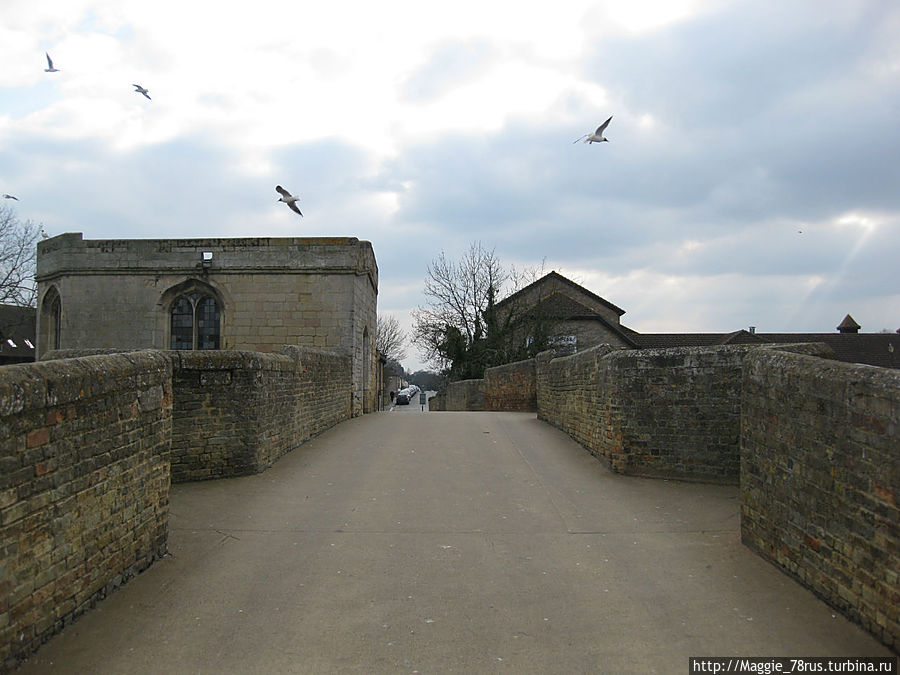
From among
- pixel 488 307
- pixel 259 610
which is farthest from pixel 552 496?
pixel 488 307

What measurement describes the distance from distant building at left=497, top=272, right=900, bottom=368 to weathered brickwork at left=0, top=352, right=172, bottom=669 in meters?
31.0

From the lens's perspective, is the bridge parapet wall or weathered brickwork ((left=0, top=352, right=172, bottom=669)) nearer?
weathered brickwork ((left=0, top=352, right=172, bottom=669))

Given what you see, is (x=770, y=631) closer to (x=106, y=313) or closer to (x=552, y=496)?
(x=552, y=496)

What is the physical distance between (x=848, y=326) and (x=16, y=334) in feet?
218

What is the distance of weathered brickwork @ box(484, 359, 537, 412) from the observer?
20594 mm

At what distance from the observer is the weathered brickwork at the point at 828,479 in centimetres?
364

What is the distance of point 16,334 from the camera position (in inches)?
1567

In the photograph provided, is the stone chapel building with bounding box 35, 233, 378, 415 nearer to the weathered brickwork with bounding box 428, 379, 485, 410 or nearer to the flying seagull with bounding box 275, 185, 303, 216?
the flying seagull with bounding box 275, 185, 303, 216

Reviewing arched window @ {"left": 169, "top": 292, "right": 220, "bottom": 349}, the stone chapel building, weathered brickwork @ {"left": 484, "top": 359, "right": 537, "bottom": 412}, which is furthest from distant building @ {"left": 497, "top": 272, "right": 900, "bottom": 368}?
arched window @ {"left": 169, "top": 292, "right": 220, "bottom": 349}

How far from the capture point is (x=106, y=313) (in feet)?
59.5

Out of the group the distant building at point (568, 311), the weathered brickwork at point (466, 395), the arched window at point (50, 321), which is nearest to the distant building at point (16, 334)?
the arched window at point (50, 321)

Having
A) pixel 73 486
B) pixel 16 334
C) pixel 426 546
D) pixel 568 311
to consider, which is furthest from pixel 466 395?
pixel 16 334

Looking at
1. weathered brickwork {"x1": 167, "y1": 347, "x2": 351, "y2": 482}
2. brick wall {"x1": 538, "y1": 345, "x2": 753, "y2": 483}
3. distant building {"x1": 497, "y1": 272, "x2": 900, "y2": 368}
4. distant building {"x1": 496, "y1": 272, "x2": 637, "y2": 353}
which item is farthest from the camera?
distant building {"x1": 497, "y1": 272, "x2": 900, "y2": 368}

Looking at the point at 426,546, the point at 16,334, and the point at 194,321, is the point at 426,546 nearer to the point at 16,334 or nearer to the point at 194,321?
the point at 194,321
